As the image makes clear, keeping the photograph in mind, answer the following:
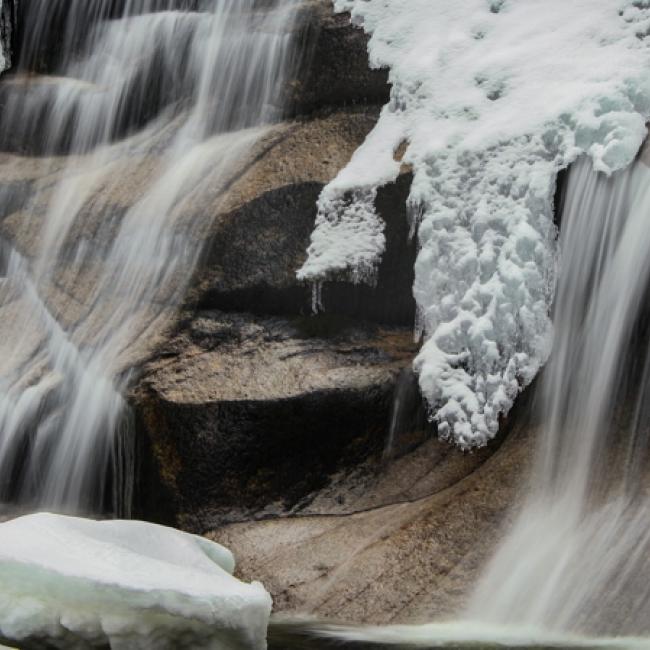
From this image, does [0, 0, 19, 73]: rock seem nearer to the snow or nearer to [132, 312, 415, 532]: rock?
the snow

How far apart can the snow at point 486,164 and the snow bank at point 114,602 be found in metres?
2.20

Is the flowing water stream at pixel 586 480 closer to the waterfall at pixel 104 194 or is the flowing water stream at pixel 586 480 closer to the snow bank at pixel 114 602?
the snow bank at pixel 114 602

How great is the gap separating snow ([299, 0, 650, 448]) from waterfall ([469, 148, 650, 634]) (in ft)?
0.40

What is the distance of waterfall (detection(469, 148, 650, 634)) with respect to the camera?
4.04m

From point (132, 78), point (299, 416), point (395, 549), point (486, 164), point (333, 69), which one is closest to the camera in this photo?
point (395, 549)

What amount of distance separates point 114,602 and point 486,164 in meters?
3.20

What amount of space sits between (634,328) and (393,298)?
4.06 ft

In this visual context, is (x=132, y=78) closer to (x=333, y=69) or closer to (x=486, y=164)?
(x=333, y=69)

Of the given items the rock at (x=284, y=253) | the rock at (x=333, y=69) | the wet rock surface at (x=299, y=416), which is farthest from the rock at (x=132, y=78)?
the rock at (x=284, y=253)

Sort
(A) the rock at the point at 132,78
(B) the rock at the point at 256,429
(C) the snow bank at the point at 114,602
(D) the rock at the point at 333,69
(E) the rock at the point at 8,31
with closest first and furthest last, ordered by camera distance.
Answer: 1. (C) the snow bank at the point at 114,602
2. (B) the rock at the point at 256,429
3. (D) the rock at the point at 333,69
4. (A) the rock at the point at 132,78
5. (E) the rock at the point at 8,31

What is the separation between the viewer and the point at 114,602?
2.82 meters

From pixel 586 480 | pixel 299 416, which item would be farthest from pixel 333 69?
pixel 586 480

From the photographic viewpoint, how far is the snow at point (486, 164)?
500cm

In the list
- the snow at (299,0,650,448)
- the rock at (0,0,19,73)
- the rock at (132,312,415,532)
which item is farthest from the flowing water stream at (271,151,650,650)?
the rock at (0,0,19,73)
